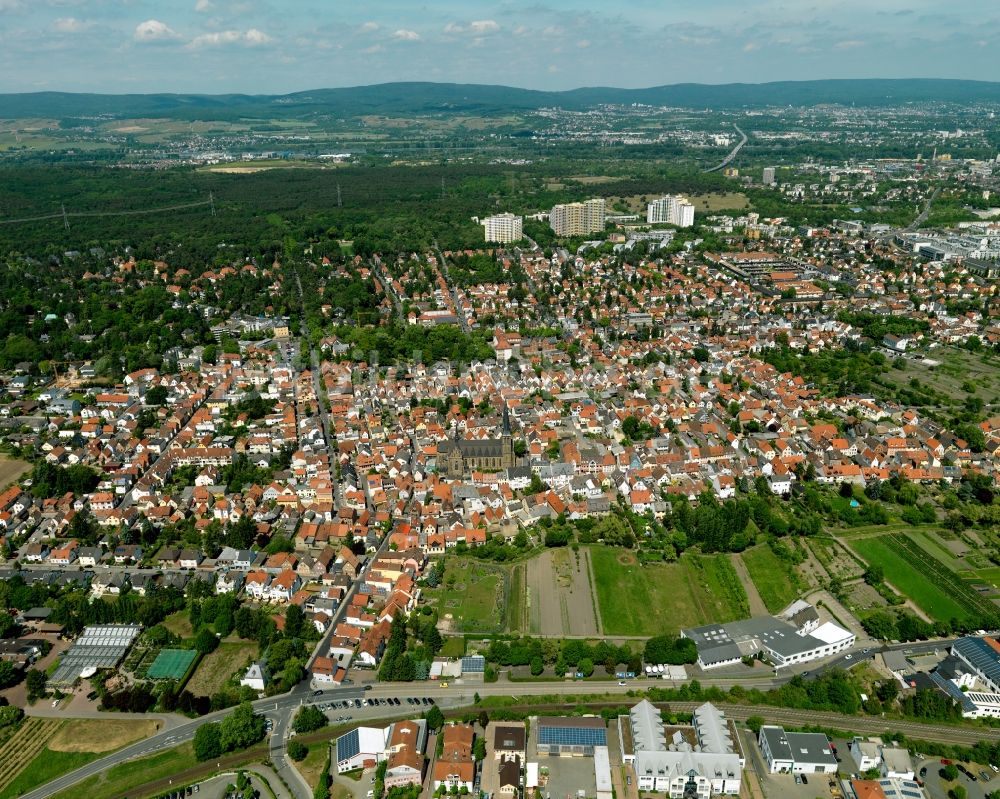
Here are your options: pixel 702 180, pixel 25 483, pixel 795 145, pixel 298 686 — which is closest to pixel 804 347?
pixel 298 686

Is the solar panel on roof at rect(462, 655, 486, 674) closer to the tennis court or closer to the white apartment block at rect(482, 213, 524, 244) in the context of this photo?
the tennis court

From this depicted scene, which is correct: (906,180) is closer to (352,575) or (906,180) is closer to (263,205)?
(263,205)

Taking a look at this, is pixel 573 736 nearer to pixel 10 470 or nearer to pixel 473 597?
pixel 473 597

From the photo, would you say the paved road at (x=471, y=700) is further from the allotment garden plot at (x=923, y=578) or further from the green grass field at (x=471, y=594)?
the allotment garden plot at (x=923, y=578)

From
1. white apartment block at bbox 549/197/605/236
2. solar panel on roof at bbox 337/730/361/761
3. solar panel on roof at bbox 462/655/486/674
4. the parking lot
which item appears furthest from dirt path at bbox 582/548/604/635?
white apartment block at bbox 549/197/605/236

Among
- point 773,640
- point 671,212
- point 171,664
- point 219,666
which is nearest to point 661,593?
point 773,640

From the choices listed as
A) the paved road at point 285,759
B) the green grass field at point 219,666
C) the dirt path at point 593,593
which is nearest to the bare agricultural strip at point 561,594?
the dirt path at point 593,593
